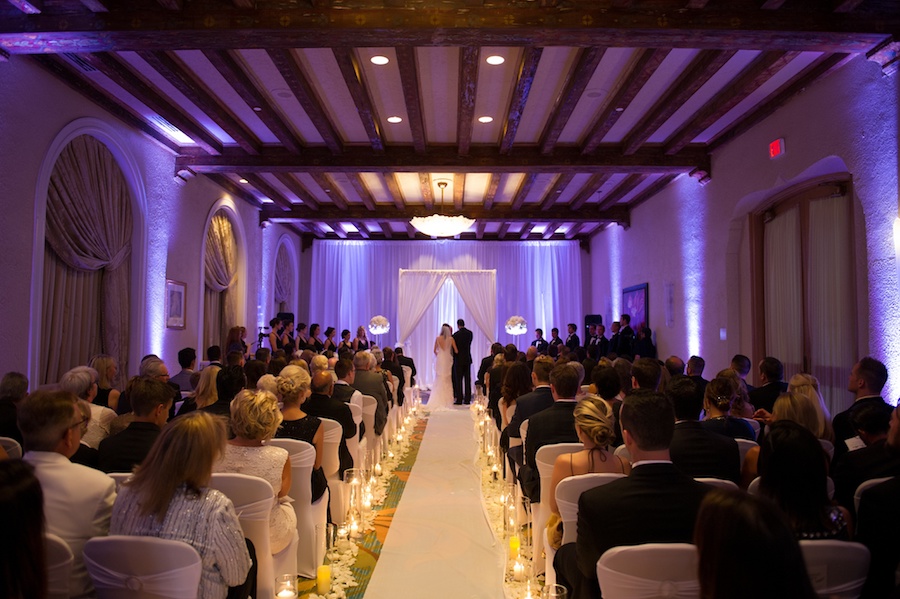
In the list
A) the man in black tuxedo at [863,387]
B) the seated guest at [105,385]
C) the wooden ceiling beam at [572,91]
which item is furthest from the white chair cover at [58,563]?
the wooden ceiling beam at [572,91]

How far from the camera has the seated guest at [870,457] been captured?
267 centimetres

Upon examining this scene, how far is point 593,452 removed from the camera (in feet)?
9.96

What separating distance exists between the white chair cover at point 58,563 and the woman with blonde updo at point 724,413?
306 cm

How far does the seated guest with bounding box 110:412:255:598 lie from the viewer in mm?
2162

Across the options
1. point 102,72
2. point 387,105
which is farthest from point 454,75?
point 102,72

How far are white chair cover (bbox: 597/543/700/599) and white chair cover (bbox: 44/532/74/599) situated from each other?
1573mm

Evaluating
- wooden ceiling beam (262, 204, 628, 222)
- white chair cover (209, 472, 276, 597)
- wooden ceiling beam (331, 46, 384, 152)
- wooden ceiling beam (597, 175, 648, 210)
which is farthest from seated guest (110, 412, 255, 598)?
wooden ceiling beam (262, 204, 628, 222)

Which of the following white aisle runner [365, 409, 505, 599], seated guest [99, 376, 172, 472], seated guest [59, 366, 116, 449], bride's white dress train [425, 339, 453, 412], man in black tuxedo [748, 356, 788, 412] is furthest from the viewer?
bride's white dress train [425, 339, 453, 412]

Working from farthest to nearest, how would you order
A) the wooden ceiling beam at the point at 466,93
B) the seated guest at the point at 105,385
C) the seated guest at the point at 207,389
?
the wooden ceiling beam at the point at 466,93, the seated guest at the point at 105,385, the seated guest at the point at 207,389

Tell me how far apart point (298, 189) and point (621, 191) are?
5484mm

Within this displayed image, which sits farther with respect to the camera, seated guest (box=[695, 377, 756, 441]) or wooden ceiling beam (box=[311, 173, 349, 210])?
wooden ceiling beam (box=[311, 173, 349, 210])

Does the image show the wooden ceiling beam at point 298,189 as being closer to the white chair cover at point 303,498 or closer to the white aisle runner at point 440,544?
the white aisle runner at point 440,544

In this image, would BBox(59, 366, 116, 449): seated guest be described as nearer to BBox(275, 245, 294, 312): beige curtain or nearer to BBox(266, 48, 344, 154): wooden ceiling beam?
BBox(266, 48, 344, 154): wooden ceiling beam

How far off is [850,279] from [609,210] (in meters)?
6.80
